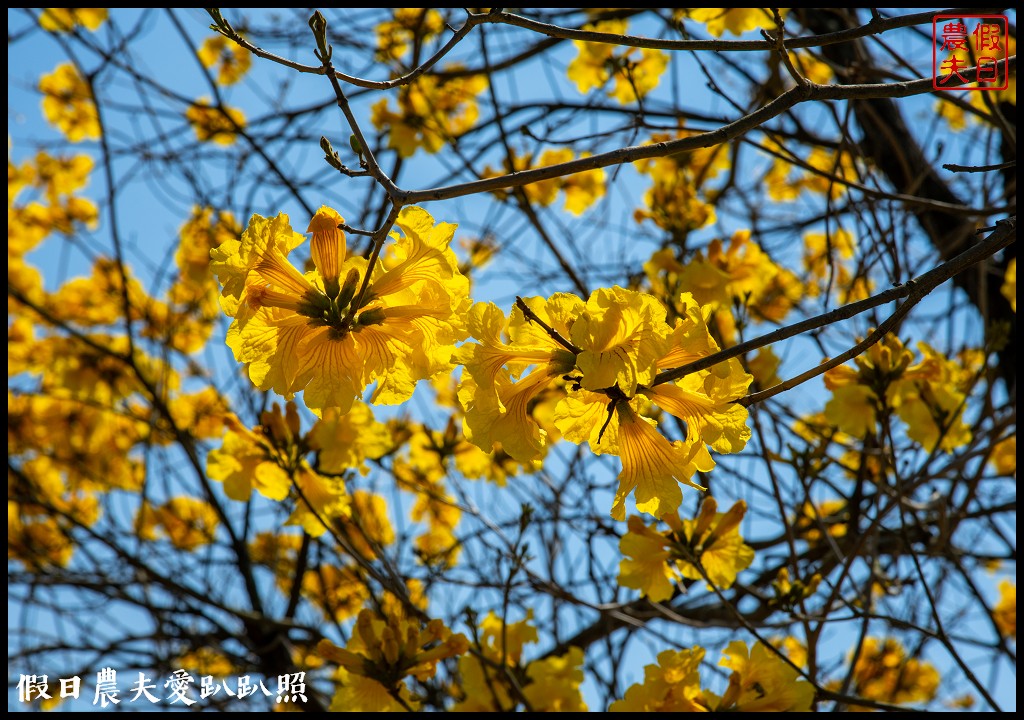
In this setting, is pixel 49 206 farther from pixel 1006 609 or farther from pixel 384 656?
pixel 1006 609

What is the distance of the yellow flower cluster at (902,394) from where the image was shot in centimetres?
264

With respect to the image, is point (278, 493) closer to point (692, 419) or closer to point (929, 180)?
point (692, 419)

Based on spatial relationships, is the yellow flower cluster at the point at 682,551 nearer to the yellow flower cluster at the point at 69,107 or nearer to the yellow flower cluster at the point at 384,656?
the yellow flower cluster at the point at 384,656

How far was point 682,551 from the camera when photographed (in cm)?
245

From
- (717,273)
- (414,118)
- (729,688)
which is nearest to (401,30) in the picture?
(414,118)

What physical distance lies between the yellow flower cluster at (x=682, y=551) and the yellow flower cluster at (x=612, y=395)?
2.62ft

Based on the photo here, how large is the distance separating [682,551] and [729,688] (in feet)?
1.40

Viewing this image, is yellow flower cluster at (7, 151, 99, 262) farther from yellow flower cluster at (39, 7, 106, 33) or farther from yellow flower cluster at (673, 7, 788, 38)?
yellow flower cluster at (673, 7, 788, 38)

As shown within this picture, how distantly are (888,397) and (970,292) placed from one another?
235cm

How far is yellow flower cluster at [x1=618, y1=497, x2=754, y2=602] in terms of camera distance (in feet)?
8.09

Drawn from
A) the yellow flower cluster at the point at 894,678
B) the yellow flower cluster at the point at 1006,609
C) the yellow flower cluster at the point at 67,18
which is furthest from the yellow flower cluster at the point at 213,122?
the yellow flower cluster at the point at 1006,609

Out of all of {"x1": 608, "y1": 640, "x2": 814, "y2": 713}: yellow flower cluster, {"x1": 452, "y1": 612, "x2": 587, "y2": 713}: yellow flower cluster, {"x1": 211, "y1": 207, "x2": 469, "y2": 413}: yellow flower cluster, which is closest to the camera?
{"x1": 211, "y1": 207, "x2": 469, "y2": 413}: yellow flower cluster

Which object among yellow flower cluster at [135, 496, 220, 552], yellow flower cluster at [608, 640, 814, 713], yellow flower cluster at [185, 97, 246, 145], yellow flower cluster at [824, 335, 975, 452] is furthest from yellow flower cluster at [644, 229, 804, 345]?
yellow flower cluster at [135, 496, 220, 552]

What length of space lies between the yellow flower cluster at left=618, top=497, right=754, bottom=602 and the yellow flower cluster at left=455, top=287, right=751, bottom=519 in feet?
2.62
